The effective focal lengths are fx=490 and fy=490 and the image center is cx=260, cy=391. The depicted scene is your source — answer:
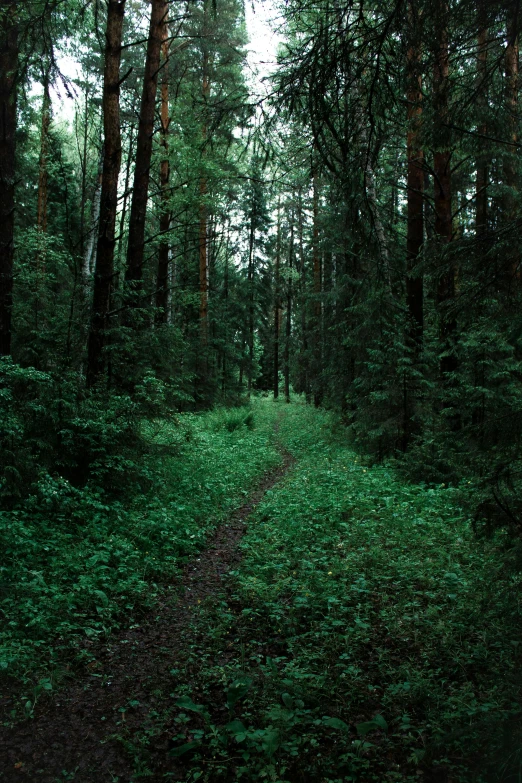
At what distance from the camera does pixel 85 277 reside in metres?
9.79

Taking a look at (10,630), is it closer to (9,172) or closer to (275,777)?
(275,777)

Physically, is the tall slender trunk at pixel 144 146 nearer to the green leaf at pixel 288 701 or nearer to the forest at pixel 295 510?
the forest at pixel 295 510

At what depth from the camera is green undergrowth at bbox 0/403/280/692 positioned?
4.13 metres

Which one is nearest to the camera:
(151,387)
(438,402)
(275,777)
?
(275,777)

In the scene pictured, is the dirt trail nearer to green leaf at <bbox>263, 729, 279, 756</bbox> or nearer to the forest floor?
the forest floor

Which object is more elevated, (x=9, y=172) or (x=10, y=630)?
(x=9, y=172)

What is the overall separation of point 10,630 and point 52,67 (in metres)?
7.66

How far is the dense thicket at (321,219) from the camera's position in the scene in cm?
398

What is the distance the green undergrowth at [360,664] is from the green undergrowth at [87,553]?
93cm

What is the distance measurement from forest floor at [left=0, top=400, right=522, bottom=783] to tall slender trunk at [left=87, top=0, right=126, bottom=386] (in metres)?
3.55

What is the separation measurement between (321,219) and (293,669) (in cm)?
1547

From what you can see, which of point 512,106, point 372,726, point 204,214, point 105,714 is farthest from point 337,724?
point 204,214

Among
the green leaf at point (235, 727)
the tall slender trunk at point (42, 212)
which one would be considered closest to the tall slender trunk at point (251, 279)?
the tall slender trunk at point (42, 212)

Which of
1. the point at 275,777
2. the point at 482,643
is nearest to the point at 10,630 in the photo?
the point at 275,777
